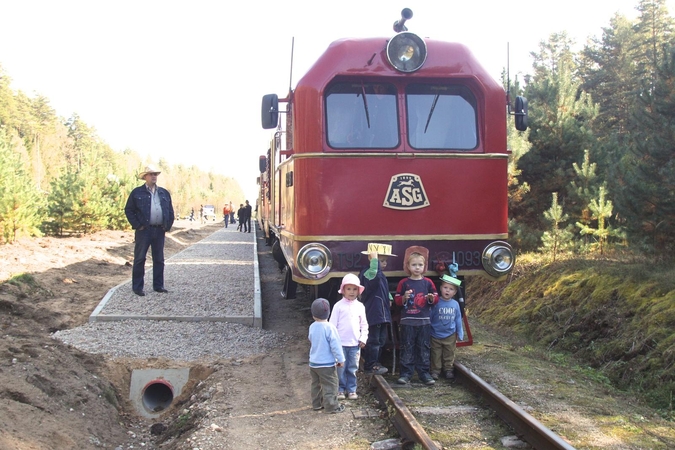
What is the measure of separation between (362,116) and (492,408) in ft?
10.2

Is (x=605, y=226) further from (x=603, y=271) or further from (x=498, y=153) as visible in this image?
(x=498, y=153)

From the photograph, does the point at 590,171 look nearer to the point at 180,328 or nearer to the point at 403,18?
the point at 403,18

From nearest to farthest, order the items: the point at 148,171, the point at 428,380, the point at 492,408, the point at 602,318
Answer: the point at 492,408 → the point at 428,380 → the point at 602,318 → the point at 148,171

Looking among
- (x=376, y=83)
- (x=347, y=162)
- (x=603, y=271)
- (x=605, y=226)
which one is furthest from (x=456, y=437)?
(x=605, y=226)

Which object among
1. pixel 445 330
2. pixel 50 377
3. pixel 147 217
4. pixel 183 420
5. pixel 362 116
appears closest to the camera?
pixel 183 420

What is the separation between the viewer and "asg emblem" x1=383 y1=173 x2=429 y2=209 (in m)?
6.24

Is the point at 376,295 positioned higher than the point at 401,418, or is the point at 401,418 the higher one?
the point at 376,295

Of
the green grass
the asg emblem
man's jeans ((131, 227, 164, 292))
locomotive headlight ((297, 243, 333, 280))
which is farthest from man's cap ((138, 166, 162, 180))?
the green grass

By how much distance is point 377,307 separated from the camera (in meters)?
5.85

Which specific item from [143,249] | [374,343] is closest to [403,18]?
[374,343]

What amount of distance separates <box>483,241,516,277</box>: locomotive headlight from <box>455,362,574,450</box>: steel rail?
3.71 ft

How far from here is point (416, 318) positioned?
232 inches

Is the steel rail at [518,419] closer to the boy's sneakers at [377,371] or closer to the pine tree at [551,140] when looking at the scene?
the boy's sneakers at [377,371]

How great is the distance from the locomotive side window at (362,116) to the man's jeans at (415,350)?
1877mm
